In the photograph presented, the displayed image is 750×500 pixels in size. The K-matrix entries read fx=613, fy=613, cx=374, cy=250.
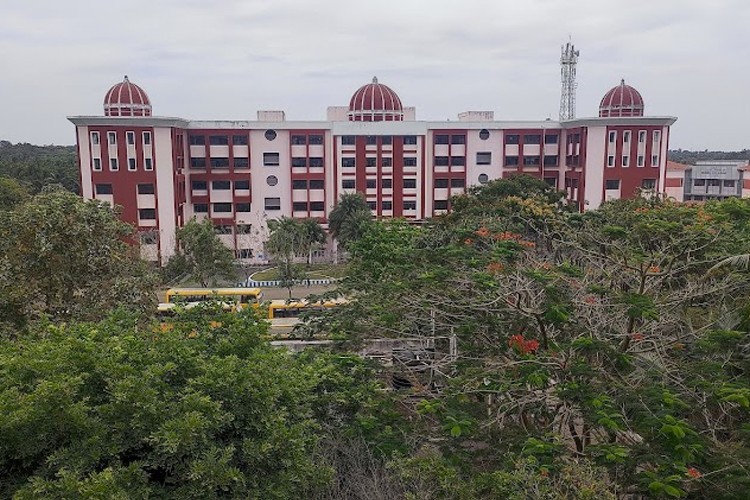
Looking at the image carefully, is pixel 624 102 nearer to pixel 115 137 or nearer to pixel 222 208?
pixel 222 208

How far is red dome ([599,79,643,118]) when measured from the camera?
36.5m

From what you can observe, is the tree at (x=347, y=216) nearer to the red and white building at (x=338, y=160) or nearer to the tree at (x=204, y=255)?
the red and white building at (x=338, y=160)

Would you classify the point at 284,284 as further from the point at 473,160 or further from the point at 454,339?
the point at 454,339

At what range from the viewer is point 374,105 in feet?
130

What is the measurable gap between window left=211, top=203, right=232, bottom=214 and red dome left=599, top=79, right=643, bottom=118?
944 inches

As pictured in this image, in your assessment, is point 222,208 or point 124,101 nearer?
point 124,101

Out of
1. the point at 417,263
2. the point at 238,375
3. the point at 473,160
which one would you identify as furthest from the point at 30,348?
the point at 473,160

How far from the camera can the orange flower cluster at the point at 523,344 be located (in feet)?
28.3

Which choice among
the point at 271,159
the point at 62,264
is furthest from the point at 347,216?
the point at 62,264

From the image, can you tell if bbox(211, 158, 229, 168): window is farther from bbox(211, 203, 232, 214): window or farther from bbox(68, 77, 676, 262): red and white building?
bbox(211, 203, 232, 214): window

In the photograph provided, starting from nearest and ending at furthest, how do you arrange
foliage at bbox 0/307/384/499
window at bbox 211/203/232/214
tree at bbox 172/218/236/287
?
foliage at bbox 0/307/384/499 → tree at bbox 172/218/236/287 → window at bbox 211/203/232/214

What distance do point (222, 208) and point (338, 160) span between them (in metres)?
7.88

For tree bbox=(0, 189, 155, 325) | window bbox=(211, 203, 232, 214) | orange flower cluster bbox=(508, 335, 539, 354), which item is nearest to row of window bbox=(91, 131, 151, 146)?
window bbox=(211, 203, 232, 214)

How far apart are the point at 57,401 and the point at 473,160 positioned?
36.0 m
